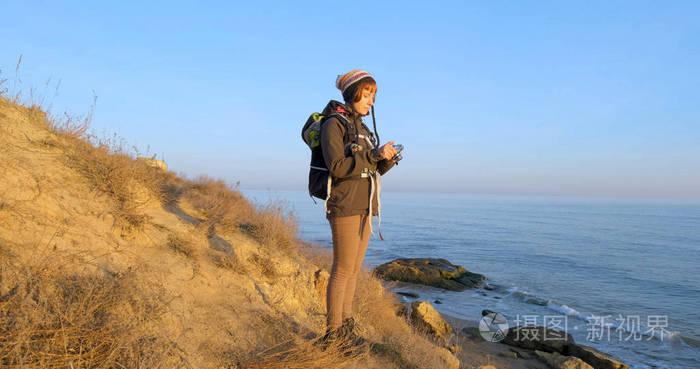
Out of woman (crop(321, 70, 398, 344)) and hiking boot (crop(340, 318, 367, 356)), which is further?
hiking boot (crop(340, 318, 367, 356))

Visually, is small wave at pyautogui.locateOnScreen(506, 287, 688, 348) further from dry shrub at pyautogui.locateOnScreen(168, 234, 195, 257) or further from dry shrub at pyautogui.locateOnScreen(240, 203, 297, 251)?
dry shrub at pyautogui.locateOnScreen(168, 234, 195, 257)

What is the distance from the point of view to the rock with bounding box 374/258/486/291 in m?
11.1

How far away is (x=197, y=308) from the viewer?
3033mm

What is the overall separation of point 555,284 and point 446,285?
386 cm

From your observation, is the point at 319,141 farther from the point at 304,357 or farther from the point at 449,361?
the point at 449,361

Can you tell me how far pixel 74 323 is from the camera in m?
1.97

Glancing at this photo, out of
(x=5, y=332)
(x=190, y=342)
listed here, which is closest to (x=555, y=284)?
(x=190, y=342)

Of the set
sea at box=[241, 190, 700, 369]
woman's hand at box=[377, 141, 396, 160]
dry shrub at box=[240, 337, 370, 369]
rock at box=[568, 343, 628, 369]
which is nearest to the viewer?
woman's hand at box=[377, 141, 396, 160]

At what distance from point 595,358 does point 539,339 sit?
806 mm

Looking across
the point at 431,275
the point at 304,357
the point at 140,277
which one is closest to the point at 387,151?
the point at 304,357

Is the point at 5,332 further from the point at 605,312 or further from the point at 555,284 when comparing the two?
the point at 555,284

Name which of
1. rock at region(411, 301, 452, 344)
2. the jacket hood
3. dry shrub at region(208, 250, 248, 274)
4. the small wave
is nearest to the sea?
the small wave

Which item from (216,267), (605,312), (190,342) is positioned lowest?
(605,312)

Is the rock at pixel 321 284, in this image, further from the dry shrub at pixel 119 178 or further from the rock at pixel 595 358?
the rock at pixel 595 358
